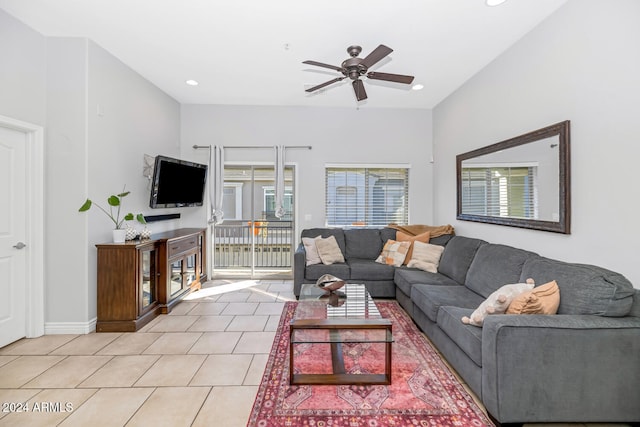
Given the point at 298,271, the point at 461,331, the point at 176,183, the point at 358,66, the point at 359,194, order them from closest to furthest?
the point at 461,331 < the point at 358,66 < the point at 298,271 < the point at 176,183 < the point at 359,194

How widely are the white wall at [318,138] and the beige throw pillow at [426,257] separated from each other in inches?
46.2

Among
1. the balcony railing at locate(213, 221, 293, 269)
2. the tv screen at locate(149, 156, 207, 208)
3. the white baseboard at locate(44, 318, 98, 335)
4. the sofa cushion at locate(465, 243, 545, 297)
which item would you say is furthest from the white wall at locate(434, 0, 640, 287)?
the white baseboard at locate(44, 318, 98, 335)

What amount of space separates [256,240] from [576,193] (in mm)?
4487

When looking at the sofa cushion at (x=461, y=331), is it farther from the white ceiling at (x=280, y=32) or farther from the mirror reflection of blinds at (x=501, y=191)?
the white ceiling at (x=280, y=32)

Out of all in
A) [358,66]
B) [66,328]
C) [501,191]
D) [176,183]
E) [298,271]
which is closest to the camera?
[358,66]

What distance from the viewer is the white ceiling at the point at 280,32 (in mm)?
2529

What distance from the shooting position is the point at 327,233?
4.87 m

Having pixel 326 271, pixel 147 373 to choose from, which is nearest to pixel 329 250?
pixel 326 271

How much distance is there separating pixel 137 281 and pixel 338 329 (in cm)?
235

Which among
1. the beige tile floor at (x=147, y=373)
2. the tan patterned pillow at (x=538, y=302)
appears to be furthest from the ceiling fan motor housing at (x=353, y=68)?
the beige tile floor at (x=147, y=373)

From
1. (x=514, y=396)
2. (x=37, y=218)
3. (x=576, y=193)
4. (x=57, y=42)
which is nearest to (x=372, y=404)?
(x=514, y=396)

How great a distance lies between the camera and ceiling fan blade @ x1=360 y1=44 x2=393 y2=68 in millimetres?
2423

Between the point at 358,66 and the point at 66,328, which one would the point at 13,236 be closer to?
the point at 66,328

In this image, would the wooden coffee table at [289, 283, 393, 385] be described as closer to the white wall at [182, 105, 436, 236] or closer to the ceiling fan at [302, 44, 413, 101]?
the ceiling fan at [302, 44, 413, 101]
